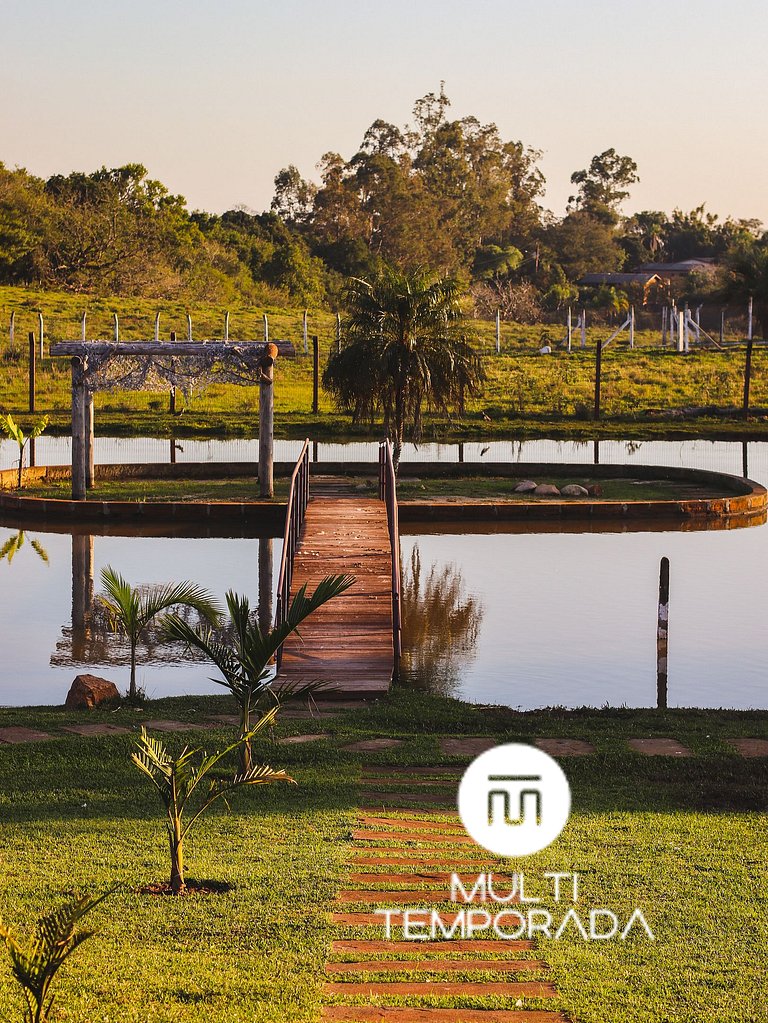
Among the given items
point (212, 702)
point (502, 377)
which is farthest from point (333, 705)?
point (502, 377)

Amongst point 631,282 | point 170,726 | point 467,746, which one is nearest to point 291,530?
point 170,726

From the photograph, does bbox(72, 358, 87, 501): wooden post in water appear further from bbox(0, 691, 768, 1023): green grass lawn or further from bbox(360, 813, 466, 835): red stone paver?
bbox(360, 813, 466, 835): red stone paver

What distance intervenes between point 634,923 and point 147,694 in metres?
6.04

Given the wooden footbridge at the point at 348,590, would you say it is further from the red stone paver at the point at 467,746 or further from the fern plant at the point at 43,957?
the fern plant at the point at 43,957

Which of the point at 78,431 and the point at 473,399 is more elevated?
the point at 473,399

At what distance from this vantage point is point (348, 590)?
13352mm

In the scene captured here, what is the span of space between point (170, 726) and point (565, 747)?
8.62ft

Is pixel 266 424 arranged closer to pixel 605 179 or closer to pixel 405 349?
pixel 405 349

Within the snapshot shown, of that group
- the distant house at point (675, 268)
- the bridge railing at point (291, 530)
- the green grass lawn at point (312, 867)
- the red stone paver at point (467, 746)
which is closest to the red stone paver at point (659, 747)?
the green grass lawn at point (312, 867)

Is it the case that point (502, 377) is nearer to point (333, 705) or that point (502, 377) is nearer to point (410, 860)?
point (333, 705)

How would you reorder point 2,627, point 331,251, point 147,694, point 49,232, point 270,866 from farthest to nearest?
point 331,251, point 49,232, point 2,627, point 147,694, point 270,866

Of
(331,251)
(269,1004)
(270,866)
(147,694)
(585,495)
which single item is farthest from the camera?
(331,251)

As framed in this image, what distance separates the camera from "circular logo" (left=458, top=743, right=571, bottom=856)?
22.5 feet

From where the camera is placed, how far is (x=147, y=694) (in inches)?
431
